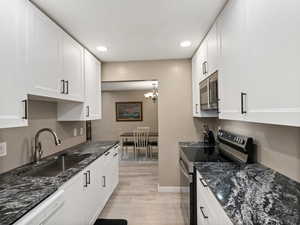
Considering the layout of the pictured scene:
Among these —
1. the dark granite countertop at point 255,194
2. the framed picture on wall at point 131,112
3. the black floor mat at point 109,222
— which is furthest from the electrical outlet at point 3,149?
the framed picture on wall at point 131,112

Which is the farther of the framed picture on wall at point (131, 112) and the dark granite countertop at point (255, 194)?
the framed picture on wall at point (131, 112)

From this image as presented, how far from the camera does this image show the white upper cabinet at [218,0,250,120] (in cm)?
135

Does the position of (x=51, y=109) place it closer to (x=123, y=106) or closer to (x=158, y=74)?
(x=158, y=74)

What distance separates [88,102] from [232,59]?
2057mm

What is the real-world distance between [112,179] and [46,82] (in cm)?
195

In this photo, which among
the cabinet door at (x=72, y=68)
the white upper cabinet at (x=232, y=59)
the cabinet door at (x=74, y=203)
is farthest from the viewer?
the cabinet door at (x=72, y=68)

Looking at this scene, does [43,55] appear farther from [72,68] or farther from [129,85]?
[129,85]

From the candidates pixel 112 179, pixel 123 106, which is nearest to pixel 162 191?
pixel 112 179

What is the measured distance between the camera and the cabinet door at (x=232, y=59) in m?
1.35

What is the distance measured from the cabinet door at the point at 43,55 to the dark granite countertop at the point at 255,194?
5.13ft

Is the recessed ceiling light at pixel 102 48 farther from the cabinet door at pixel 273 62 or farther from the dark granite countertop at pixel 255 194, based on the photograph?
the dark granite countertop at pixel 255 194

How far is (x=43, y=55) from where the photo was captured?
1.70 m

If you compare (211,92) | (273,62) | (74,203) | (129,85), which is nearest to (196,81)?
(211,92)

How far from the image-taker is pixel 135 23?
1989mm
